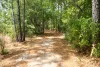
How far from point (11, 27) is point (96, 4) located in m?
9.16

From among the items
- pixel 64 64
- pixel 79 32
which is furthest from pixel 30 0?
pixel 64 64

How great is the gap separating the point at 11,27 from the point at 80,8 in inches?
279

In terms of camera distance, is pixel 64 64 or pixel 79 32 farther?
pixel 79 32

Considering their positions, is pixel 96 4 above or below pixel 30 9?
below

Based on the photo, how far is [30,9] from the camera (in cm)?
1988

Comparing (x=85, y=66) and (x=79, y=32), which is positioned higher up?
(x=79, y=32)

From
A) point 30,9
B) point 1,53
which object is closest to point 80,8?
point 1,53

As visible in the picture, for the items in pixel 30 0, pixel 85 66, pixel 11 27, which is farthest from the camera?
pixel 30 0

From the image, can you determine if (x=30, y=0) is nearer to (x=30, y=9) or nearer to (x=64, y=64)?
(x=30, y=9)

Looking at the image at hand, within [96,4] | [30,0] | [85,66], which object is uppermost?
[30,0]

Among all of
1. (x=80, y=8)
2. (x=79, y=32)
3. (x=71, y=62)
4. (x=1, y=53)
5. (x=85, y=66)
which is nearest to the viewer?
(x=85, y=66)

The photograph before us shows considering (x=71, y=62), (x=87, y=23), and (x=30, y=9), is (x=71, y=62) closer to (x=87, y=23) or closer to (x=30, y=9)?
(x=87, y=23)

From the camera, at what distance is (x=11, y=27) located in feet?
45.0

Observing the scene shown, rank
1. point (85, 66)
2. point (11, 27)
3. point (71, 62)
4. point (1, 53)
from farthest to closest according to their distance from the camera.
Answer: point (11, 27)
point (1, 53)
point (71, 62)
point (85, 66)
